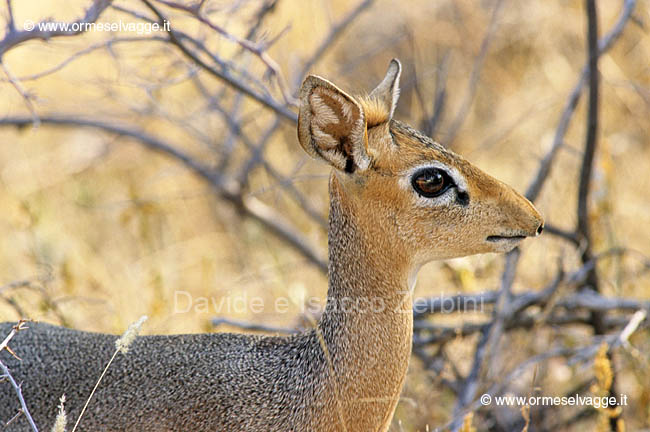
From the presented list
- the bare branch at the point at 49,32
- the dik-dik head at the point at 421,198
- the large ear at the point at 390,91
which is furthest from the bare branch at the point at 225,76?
the dik-dik head at the point at 421,198

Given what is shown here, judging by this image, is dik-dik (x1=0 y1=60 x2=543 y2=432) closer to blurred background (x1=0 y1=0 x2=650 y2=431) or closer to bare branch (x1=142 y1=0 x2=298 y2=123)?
blurred background (x1=0 y1=0 x2=650 y2=431)

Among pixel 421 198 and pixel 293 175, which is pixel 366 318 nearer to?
pixel 421 198

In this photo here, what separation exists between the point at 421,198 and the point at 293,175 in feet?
5.33

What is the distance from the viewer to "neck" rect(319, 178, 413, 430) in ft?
8.36

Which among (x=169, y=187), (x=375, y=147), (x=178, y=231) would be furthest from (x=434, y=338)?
(x=169, y=187)

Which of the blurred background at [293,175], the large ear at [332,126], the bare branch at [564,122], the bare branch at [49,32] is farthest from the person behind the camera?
the bare branch at [564,122]

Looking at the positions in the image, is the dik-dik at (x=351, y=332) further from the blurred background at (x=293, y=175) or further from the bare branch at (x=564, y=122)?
the bare branch at (x=564, y=122)

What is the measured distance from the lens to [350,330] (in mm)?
2578

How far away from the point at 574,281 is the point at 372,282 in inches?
69.2

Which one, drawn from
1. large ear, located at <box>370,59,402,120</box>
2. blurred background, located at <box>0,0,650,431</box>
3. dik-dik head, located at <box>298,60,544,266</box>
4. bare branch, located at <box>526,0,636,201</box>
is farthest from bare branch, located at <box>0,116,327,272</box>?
dik-dik head, located at <box>298,60,544,266</box>

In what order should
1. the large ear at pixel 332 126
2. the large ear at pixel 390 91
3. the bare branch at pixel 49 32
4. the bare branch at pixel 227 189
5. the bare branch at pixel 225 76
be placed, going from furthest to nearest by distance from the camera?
1. the bare branch at pixel 227 189
2. the bare branch at pixel 225 76
3. the bare branch at pixel 49 32
4. the large ear at pixel 390 91
5. the large ear at pixel 332 126

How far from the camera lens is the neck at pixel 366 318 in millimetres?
2547

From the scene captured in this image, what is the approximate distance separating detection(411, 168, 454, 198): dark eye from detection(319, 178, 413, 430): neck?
7.0 inches

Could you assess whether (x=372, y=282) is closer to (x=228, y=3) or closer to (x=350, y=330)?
(x=350, y=330)
